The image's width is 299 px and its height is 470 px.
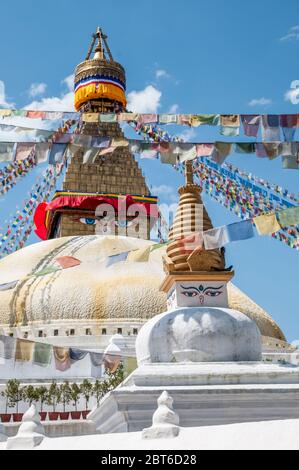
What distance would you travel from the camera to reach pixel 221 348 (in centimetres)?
938

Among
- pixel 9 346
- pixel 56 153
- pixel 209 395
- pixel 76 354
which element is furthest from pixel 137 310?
pixel 209 395

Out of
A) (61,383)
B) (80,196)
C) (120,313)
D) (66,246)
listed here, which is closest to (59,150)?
(61,383)

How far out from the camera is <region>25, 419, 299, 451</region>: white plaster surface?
5734 millimetres

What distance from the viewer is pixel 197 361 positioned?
931cm

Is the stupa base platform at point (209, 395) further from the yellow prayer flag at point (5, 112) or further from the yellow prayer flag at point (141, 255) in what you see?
the yellow prayer flag at point (5, 112)

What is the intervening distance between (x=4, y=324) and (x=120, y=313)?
392cm

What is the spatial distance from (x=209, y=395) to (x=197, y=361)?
0.80 m

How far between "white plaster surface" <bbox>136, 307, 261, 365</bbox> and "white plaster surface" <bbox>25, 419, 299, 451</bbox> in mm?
2826

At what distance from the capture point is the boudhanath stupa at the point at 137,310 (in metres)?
8.61

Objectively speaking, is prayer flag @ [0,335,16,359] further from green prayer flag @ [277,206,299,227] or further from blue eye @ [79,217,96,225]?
blue eye @ [79,217,96,225]

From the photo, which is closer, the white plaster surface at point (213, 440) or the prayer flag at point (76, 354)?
the white plaster surface at point (213, 440)

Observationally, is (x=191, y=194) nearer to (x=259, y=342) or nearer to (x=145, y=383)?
(x=259, y=342)

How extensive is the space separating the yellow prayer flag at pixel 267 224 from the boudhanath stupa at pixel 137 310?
1.17 metres

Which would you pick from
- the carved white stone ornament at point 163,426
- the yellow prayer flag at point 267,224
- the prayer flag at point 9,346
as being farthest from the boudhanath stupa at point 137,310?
the prayer flag at point 9,346
